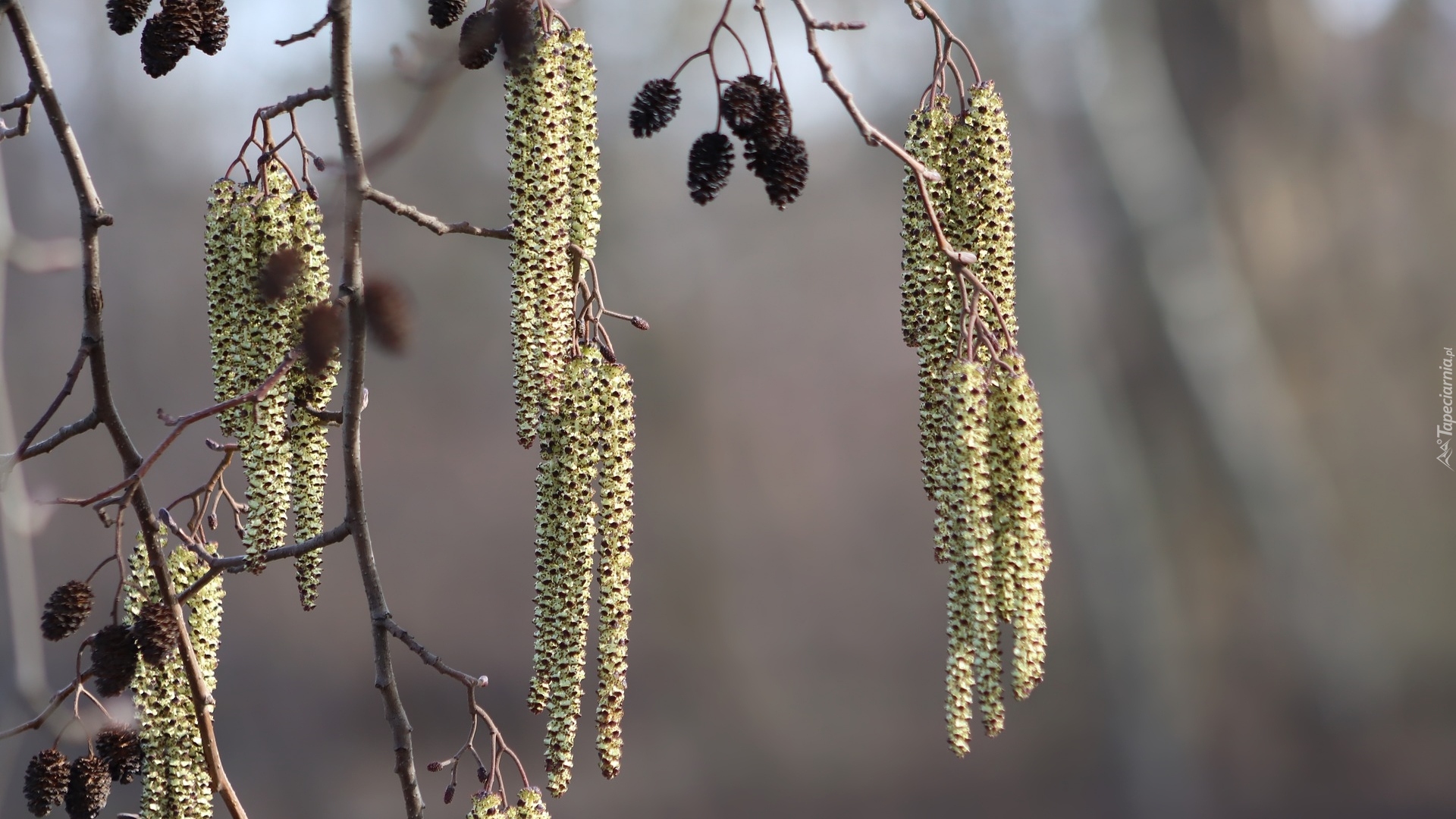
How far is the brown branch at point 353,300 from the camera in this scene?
2.09 feet

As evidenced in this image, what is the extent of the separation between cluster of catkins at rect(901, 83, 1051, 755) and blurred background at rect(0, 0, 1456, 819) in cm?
411

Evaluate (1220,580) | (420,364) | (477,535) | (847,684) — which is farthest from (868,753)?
(420,364)

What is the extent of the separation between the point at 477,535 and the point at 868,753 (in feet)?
9.05

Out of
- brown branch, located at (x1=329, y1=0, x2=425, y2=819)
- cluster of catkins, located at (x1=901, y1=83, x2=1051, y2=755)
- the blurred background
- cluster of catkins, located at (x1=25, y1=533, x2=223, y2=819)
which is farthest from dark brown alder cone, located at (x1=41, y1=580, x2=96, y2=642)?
the blurred background

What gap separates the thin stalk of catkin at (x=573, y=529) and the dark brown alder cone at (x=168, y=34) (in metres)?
0.36

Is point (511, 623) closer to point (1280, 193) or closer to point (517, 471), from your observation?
point (517, 471)

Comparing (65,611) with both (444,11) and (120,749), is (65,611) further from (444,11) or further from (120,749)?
(444,11)

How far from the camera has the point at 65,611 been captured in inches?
33.4

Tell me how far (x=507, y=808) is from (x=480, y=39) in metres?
0.51

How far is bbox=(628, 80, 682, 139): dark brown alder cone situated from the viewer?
810mm

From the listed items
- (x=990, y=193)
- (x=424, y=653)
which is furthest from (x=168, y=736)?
(x=990, y=193)

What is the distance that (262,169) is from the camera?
76 cm

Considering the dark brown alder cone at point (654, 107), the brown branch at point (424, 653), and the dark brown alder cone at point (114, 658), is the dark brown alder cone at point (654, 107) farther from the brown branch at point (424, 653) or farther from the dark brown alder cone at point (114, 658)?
the dark brown alder cone at point (114, 658)

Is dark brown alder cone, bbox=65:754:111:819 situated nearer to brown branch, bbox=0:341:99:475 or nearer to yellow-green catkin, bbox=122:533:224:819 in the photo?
yellow-green catkin, bbox=122:533:224:819
